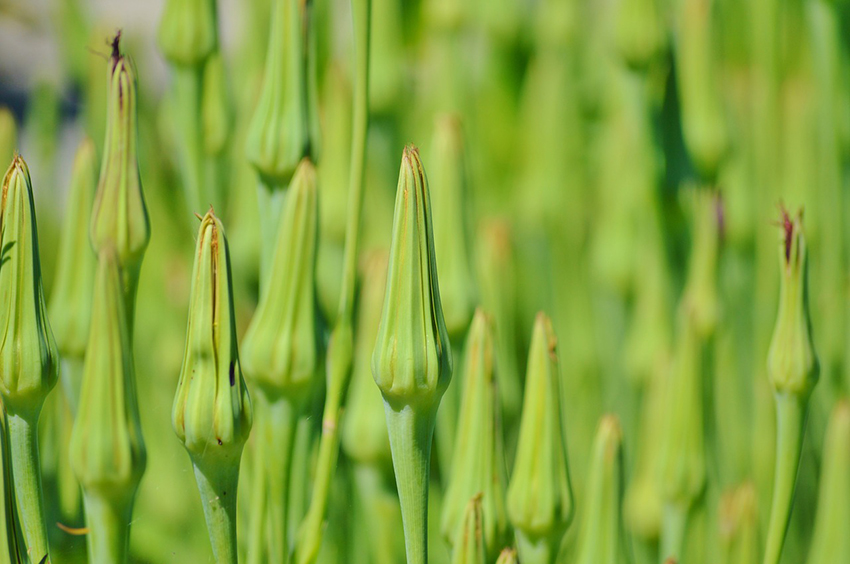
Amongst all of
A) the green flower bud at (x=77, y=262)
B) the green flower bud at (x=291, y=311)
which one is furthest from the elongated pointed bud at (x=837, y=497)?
the green flower bud at (x=77, y=262)

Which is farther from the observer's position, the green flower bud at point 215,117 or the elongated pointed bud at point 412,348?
the green flower bud at point 215,117

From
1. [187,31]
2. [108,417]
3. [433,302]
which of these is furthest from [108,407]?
[187,31]

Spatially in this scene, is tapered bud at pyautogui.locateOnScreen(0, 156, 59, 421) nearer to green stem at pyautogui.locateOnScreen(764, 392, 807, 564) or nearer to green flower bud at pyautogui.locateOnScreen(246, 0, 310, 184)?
green flower bud at pyautogui.locateOnScreen(246, 0, 310, 184)

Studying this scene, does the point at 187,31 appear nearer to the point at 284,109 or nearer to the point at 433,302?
the point at 284,109

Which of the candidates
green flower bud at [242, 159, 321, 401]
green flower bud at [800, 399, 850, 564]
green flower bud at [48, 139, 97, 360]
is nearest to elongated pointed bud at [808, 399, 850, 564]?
green flower bud at [800, 399, 850, 564]

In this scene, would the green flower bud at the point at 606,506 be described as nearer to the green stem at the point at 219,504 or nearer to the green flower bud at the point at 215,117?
the green stem at the point at 219,504

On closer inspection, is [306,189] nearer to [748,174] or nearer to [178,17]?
[178,17]
